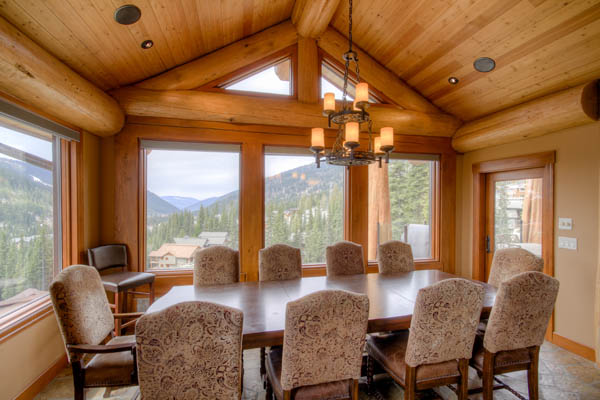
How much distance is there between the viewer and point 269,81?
3.83 m

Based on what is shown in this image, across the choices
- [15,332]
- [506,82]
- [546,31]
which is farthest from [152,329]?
[506,82]

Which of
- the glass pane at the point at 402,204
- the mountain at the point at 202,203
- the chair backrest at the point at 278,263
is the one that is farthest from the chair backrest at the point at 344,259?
the mountain at the point at 202,203

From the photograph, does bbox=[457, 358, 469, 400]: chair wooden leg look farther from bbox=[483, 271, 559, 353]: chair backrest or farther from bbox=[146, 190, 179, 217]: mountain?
bbox=[146, 190, 179, 217]: mountain

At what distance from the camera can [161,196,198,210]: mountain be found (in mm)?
3676

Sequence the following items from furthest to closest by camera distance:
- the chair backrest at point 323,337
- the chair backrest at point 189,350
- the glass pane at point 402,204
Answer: the glass pane at point 402,204 < the chair backrest at point 323,337 < the chair backrest at point 189,350

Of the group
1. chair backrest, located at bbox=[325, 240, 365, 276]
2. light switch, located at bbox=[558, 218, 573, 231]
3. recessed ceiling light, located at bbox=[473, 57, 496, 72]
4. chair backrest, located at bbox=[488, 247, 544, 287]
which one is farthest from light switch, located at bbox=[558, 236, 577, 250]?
chair backrest, located at bbox=[325, 240, 365, 276]

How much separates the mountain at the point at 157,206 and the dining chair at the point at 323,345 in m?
2.66

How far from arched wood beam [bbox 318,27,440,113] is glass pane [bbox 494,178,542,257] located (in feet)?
4.78

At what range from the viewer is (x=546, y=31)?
2.61m

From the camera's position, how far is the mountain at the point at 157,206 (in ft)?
11.9

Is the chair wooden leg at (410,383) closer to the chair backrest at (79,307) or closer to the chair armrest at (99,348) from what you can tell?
the chair armrest at (99,348)

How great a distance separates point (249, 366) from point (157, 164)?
8.13 ft

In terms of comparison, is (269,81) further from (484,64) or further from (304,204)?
(484,64)

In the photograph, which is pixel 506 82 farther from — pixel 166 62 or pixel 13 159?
pixel 13 159
